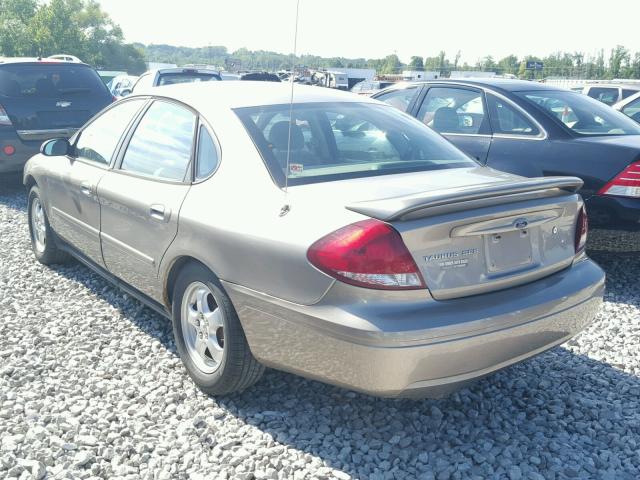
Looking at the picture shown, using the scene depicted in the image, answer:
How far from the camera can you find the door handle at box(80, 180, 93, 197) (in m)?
4.33

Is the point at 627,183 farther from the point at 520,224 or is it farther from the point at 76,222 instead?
the point at 76,222

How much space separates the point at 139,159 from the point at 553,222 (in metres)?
2.39

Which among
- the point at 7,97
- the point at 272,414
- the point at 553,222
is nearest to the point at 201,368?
the point at 272,414

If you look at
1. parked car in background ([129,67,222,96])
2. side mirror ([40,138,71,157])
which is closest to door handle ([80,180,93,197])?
side mirror ([40,138,71,157])

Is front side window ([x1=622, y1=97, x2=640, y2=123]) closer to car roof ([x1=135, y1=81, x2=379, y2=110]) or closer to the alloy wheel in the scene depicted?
car roof ([x1=135, y1=81, x2=379, y2=110])

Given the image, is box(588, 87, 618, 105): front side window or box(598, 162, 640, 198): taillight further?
box(588, 87, 618, 105): front side window

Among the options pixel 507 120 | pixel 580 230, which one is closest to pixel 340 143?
pixel 580 230

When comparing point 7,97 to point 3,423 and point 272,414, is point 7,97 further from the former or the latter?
point 272,414

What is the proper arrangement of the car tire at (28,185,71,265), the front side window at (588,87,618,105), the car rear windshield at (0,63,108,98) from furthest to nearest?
1. the front side window at (588,87,618,105)
2. the car rear windshield at (0,63,108,98)
3. the car tire at (28,185,71,265)

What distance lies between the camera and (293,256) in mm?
2691

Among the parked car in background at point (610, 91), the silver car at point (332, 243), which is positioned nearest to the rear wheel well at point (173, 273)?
the silver car at point (332, 243)

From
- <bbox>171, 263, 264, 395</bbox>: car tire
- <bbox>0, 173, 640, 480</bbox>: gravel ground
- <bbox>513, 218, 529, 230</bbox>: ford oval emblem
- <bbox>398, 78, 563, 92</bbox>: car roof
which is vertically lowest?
<bbox>0, 173, 640, 480</bbox>: gravel ground

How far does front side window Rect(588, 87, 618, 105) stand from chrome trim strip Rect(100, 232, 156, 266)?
12222 millimetres

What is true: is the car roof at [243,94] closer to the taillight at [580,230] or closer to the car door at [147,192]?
the car door at [147,192]
